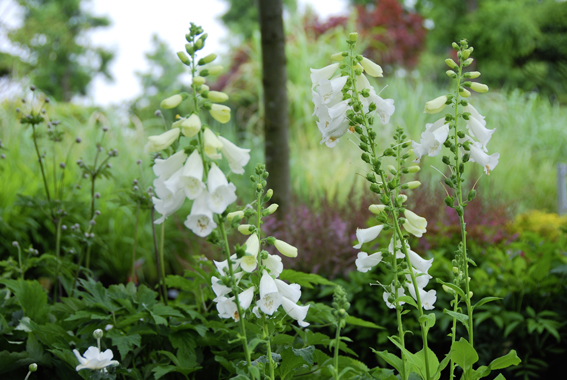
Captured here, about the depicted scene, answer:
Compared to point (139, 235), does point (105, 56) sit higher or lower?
higher

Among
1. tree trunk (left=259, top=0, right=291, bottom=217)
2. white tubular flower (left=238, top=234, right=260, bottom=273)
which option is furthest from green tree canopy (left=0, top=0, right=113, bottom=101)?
white tubular flower (left=238, top=234, right=260, bottom=273)

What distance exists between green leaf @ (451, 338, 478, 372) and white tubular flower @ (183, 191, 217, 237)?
679mm

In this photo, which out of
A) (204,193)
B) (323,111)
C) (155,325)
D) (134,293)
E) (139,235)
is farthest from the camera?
(139,235)

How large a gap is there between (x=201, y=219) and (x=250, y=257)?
0.56 feet

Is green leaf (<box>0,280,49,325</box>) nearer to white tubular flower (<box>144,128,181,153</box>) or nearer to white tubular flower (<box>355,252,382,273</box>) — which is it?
white tubular flower (<box>144,128,181,153</box>)

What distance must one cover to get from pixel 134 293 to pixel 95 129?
13.5ft

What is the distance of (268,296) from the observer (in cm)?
107

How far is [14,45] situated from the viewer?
54.8 feet

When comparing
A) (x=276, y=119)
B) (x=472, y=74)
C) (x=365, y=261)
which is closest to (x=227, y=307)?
(x=365, y=261)

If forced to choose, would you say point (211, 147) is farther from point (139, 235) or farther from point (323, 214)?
point (139, 235)

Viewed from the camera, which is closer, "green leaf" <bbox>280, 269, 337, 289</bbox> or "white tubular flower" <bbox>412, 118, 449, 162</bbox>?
"white tubular flower" <bbox>412, 118, 449, 162</bbox>

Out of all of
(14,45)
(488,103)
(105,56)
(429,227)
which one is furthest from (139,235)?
(105,56)

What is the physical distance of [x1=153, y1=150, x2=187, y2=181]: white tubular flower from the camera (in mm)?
1018

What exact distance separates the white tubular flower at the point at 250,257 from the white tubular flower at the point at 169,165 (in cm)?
24
